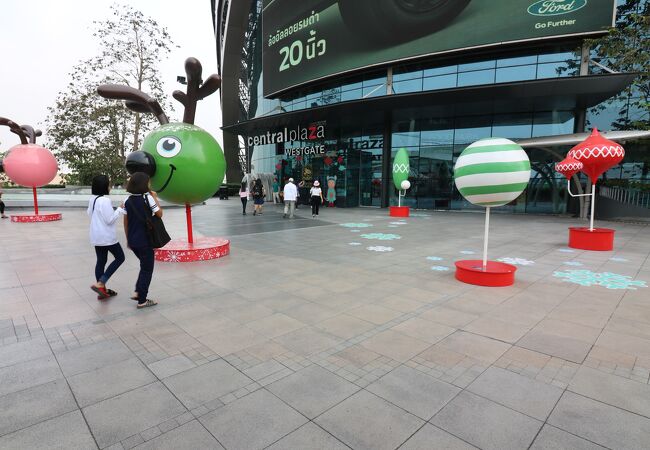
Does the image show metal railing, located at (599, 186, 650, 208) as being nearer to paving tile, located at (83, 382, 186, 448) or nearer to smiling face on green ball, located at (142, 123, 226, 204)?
smiling face on green ball, located at (142, 123, 226, 204)

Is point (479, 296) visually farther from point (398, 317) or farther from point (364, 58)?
point (364, 58)

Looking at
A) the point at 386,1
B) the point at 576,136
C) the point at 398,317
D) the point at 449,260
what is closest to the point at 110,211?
the point at 398,317

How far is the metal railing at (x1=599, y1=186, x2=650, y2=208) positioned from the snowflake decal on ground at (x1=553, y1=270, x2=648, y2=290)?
12.6 metres

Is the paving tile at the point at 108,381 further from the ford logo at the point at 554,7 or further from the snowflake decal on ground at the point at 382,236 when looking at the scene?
the ford logo at the point at 554,7

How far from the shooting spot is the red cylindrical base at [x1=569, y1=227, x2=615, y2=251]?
8758 millimetres

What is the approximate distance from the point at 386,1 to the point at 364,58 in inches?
112

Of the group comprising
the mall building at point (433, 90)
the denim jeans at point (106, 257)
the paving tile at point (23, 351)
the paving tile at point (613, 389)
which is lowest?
the paving tile at point (23, 351)

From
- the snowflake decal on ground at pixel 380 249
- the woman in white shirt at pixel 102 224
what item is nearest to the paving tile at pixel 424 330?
the woman in white shirt at pixel 102 224

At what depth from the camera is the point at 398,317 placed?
4418 millimetres

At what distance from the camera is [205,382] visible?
2969 millimetres

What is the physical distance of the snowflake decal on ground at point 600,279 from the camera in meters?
5.89

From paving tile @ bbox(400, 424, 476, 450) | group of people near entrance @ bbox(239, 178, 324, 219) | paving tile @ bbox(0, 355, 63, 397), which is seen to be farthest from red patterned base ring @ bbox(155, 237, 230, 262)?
group of people near entrance @ bbox(239, 178, 324, 219)

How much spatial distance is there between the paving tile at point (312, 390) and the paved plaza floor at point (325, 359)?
0.05 ft

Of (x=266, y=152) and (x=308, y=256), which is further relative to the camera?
(x=266, y=152)
